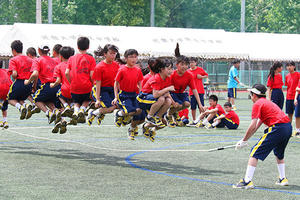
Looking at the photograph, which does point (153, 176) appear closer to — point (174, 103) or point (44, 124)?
point (174, 103)

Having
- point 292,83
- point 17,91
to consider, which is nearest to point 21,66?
point 17,91

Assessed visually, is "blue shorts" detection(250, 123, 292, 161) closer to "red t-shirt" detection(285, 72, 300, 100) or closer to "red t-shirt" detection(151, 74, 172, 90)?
"red t-shirt" detection(151, 74, 172, 90)

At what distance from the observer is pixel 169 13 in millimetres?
67562

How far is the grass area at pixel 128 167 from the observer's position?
8.78 metres

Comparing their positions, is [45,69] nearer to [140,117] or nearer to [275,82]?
[140,117]

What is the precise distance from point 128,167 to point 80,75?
2.53 meters

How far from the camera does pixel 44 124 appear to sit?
1922 cm

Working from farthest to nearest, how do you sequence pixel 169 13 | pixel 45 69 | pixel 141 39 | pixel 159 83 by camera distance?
pixel 169 13
pixel 141 39
pixel 45 69
pixel 159 83

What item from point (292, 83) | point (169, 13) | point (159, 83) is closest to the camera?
point (159, 83)

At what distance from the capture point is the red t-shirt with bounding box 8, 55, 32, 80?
45.9ft

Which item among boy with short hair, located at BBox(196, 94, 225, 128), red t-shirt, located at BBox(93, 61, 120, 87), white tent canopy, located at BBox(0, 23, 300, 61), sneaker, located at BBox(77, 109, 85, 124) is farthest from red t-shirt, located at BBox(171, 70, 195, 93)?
white tent canopy, located at BBox(0, 23, 300, 61)

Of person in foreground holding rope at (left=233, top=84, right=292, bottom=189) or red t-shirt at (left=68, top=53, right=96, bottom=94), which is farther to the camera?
red t-shirt at (left=68, top=53, right=96, bottom=94)

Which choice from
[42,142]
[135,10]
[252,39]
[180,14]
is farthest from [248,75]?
[42,142]

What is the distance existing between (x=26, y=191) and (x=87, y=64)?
14.8ft
